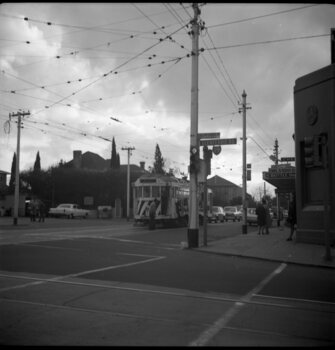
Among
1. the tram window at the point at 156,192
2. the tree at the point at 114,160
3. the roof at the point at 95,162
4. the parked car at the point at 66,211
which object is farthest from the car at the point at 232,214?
the roof at the point at 95,162

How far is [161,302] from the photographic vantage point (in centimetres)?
754

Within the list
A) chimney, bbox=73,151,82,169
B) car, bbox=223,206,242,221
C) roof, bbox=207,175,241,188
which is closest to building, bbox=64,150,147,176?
chimney, bbox=73,151,82,169

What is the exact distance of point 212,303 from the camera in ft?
24.8

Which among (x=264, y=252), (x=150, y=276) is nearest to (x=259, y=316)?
(x=150, y=276)

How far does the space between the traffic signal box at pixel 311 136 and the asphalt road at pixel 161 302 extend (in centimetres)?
571

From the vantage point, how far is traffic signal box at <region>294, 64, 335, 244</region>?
57.0ft

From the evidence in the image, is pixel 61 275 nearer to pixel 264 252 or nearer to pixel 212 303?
pixel 212 303

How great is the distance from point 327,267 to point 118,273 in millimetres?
5661

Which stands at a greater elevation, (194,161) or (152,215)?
(194,161)

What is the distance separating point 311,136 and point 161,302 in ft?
41.2

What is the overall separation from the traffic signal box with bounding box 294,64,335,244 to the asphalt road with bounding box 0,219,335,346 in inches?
225

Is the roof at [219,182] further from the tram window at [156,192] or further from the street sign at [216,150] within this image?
the street sign at [216,150]

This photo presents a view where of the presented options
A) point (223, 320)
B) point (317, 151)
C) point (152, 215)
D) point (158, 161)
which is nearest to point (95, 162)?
point (158, 161)

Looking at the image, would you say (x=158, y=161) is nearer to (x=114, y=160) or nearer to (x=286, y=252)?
(x=114, y=160)
